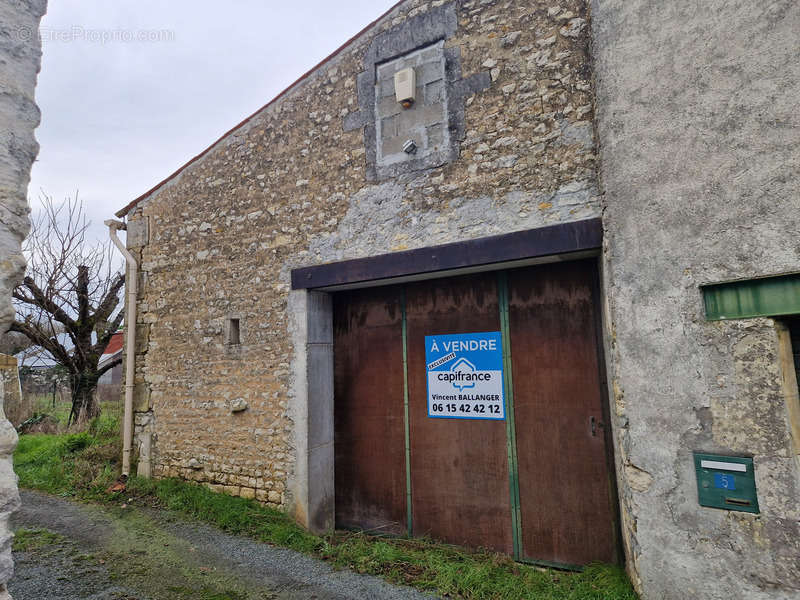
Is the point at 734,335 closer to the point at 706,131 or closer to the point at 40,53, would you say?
the point at 706,131

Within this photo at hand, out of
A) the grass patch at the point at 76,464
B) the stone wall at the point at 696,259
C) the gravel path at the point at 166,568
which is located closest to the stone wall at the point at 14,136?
the gravel path at the point at 166,568

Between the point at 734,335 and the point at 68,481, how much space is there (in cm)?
757

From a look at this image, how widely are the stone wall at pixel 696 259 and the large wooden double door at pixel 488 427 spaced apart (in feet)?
1.76

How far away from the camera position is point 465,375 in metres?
4.54

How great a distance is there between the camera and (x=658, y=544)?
10.1 ft

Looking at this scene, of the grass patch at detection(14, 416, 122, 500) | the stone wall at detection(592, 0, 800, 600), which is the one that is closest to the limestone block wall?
the stone wall at detection(592, 0, 800, 600)

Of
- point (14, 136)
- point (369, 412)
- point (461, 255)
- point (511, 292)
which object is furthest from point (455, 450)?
point (14, 136)

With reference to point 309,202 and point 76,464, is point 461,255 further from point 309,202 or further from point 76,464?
point 76,464

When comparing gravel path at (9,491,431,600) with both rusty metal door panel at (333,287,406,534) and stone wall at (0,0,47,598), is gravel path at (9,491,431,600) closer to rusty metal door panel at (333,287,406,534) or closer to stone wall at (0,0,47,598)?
rusty metal door panel at (333,287,406,534)

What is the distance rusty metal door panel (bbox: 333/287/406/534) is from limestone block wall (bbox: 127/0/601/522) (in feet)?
1.87

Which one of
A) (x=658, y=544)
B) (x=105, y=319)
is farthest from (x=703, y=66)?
(x=105, y=319)

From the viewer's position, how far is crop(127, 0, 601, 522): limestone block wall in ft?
12.9

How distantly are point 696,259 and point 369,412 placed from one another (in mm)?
3309

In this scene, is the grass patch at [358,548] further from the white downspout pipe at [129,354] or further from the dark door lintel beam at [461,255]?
the dark door lintel beam at [461,255]
